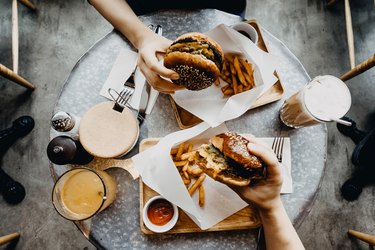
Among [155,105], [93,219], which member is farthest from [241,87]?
[93,219]

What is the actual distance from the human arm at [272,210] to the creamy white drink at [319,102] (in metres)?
0.27

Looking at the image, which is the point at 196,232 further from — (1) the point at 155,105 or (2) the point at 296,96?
(2) the point at 296,96

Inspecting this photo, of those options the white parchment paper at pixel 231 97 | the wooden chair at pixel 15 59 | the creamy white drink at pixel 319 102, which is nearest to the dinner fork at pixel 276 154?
the creamy white drink at pixel 319 102

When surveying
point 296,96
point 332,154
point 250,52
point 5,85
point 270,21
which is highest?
point 250,52

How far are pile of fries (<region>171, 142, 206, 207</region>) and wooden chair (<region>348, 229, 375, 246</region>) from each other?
1484 mm

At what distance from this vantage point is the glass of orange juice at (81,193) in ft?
4.68

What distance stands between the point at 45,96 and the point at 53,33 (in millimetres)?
620

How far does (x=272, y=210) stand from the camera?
1.37 metres

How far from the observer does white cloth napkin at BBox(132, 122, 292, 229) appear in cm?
145

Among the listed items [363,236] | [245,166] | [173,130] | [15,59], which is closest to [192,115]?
[173,130]

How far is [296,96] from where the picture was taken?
1492mm

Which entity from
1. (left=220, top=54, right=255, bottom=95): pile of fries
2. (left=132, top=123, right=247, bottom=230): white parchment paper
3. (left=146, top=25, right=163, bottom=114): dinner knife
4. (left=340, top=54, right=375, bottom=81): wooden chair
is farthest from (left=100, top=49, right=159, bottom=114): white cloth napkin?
(left=340, top=54, right=375, bottom=81): wooden chair

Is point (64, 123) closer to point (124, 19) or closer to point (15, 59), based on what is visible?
point (124, 19)

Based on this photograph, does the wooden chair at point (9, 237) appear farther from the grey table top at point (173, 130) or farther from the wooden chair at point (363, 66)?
the wooden chair at point (363, 66)
